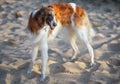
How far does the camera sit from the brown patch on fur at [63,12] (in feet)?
17.7

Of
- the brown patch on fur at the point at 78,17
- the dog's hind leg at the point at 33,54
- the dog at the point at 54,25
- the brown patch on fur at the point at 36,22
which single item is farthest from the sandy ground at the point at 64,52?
the brown patch on fur at the point at 36,22

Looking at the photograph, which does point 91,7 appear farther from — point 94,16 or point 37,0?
point 37,0

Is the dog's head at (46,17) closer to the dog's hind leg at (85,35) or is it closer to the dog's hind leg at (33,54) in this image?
the dog's hind leg at (33,54)

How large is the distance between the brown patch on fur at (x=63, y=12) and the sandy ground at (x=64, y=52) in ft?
2.74

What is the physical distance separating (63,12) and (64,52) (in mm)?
1169

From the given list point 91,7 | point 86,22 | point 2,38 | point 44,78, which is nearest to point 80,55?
point 86,22

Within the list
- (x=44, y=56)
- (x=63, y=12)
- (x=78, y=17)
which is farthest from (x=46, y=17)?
(x=78, y=17)

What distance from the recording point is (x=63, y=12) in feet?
18.1

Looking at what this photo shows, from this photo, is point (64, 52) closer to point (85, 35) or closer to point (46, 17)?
point (85, 35)

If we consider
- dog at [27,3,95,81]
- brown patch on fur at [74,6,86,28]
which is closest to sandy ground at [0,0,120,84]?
dog at [27,3,95,81]

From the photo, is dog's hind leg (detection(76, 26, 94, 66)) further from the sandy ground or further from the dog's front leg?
the dog's front leg

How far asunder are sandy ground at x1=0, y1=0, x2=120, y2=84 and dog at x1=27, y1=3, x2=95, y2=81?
9.1 inches

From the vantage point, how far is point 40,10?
510 centimetres

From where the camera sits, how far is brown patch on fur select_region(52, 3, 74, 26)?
5.39 meters
